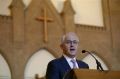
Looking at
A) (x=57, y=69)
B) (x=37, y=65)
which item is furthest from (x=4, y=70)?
(x=57, y=69)

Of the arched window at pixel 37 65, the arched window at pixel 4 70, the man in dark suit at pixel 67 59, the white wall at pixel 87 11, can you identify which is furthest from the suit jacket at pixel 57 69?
the white wall at pixel 87 11

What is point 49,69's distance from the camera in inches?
127

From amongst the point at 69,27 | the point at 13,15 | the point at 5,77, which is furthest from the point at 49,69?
the point at 69,27

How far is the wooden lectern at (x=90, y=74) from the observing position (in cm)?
241

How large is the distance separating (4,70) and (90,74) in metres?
6.23

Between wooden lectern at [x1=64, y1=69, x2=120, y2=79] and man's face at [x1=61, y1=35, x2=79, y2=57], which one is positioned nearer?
wooden lectern at [x1=64, y1=69, x2=120, y2=79]

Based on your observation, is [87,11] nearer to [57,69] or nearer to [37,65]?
[37,65]

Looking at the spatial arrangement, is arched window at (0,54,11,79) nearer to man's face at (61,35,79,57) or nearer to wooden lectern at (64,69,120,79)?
man's face at (61,35,79,57)

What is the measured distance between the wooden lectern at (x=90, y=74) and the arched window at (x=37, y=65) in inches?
246

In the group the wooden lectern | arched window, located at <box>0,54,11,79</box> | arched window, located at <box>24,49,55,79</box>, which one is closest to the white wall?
arched window, located at <box>24,49,55,79</box>

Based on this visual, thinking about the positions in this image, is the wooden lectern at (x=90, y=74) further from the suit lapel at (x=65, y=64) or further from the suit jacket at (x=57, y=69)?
the suit lapel at (x=65, y=64)

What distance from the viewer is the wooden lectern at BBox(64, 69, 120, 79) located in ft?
7.91

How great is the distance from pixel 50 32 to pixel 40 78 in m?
1.63

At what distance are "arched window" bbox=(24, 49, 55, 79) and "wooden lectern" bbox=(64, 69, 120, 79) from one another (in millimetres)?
6240
